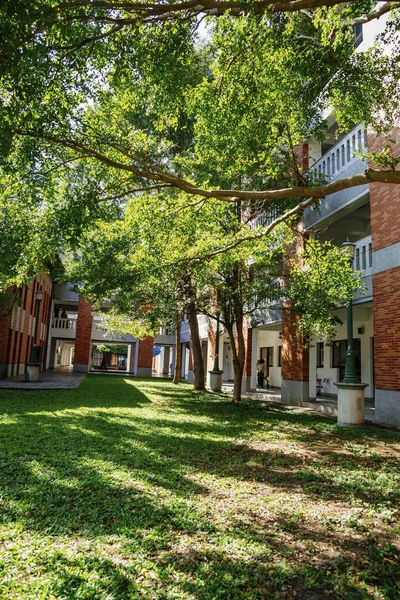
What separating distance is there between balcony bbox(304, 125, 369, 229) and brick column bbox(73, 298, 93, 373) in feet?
77.9

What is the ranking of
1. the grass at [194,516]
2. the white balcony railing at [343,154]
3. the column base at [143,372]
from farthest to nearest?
the column base at [143,372]
the white balcony railing at [343,154]
the grass at [194,516]

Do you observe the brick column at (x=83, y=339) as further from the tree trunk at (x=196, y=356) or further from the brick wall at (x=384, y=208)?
the brick wall at (x=384, y=208)

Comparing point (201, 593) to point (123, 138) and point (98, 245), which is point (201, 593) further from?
point (98, 245)

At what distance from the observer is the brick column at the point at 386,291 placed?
1041 cm

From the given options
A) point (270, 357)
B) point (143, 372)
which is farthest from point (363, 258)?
point (143, 372)

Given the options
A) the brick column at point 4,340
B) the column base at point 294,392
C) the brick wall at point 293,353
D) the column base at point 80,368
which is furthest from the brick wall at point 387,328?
the column base at point 80,368

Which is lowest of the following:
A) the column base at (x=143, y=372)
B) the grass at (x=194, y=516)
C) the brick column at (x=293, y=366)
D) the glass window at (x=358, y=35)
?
the grass at (x=194, y=516)

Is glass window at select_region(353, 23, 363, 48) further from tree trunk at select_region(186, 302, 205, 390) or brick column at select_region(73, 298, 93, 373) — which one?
brick column at select_region(73, 298, 93, 373)

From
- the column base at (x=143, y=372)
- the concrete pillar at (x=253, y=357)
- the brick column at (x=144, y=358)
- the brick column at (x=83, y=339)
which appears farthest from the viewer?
the brick column at (x=144, y=358)

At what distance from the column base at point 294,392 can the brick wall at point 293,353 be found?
150 mm

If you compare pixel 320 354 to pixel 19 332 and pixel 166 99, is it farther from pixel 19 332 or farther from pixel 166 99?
pixel 19 332

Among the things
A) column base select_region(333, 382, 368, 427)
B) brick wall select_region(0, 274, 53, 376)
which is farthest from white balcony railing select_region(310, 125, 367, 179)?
brick wall select_region(0, 274, 53, 376)

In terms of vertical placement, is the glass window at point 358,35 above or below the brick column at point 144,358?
above

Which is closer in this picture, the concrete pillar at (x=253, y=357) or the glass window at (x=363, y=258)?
the glass window at (x=363, y=258)
